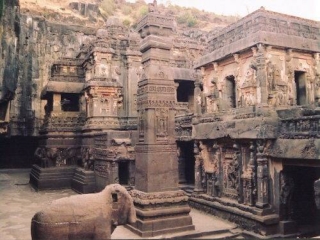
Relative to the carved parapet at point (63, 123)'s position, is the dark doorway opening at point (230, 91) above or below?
above

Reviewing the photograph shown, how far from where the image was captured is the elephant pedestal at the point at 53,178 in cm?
1616

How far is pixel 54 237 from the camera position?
5891 mm

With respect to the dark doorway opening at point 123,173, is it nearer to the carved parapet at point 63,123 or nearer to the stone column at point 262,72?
the carved parapet at point 63,123

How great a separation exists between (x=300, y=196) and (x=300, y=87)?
6.06 metres

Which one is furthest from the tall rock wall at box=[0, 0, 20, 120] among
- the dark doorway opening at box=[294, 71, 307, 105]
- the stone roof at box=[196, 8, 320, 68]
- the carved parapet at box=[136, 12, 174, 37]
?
the dark doorway opening at box=[294, 71, 307, 105]

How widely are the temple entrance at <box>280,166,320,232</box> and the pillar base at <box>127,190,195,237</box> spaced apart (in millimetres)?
3247

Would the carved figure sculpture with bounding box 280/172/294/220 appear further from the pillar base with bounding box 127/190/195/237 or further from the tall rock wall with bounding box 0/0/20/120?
the tall rock wall with bounding box 0/0/20/120

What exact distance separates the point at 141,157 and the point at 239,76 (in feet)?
22.5

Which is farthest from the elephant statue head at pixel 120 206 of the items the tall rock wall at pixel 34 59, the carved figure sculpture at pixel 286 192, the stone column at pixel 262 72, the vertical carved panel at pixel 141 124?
the tall rock wall at pixel 34 59

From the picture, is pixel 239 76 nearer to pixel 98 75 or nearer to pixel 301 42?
pixel 301 42

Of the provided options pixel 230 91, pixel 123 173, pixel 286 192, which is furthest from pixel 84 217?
pixel 123 173

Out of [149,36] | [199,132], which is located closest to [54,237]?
[149,36]

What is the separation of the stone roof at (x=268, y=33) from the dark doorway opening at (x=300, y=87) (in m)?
1.17

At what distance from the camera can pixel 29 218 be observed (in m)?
10.4
